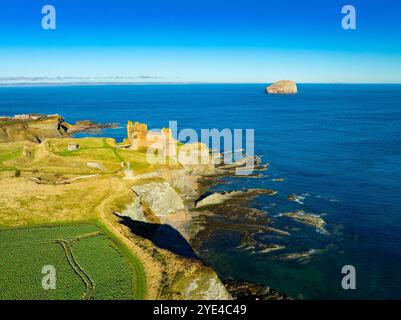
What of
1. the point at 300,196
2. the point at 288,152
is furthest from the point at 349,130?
the point at 300,196

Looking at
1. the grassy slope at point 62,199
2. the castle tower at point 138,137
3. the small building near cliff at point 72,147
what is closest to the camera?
the grassy slope at point 62,199

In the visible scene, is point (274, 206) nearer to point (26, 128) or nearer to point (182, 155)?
point (182, 155)

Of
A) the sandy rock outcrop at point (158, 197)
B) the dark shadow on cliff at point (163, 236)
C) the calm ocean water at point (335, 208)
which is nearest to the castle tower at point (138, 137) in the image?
the calm ocean water at point (335, 208)

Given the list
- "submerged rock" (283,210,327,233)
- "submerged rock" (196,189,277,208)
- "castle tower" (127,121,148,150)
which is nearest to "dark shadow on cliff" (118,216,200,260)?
"submerged rock" (196,189,277,208)

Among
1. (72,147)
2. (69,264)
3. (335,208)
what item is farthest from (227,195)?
(69,264)

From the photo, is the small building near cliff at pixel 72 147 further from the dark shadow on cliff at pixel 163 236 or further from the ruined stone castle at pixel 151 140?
the dark shadow on cliff at pixel 163 236

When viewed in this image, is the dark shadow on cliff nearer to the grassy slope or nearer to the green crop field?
the grassy slope

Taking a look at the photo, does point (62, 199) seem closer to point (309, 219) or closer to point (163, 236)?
point (163, 236)
